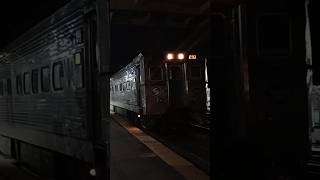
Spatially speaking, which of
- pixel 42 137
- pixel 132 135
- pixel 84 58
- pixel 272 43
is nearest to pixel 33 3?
pixel 132 135

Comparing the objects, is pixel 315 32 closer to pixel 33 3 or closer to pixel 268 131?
pixel 268 131

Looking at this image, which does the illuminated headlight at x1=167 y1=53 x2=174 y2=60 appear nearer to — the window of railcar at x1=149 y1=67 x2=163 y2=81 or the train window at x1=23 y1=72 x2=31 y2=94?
the window of railcar at x1=149 y1=67 x2=163 y2=81

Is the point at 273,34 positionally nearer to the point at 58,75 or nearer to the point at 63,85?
the point at 63,85

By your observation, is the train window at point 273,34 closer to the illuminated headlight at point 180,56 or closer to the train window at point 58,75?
the train window at point 58,75

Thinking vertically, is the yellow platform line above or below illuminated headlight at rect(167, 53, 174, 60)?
below

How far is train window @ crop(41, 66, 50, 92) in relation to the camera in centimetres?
810

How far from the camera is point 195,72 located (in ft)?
54.1

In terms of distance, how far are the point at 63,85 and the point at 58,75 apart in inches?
12.2

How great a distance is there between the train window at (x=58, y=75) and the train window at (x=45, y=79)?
30 centimetres

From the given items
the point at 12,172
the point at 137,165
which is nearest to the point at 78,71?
the point at 137,165

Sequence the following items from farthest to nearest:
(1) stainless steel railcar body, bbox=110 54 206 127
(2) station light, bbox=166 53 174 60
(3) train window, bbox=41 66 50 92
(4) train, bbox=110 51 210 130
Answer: (1) stainless steel railcar body, bbox=110 54 206 127
(4) train, bbox=110 51 210 130
(2) station light, bbox=166 53 174 60
(3) train window, bbox=41 66 50 92

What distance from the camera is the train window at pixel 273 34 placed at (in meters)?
4.29

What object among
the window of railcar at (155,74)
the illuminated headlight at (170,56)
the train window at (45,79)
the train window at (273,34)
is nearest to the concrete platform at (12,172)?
the train window at (45,79)

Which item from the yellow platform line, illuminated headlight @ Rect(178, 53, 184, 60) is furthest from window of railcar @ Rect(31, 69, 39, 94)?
illuminated headlight @ Rect(178, 53, 184, 60)
